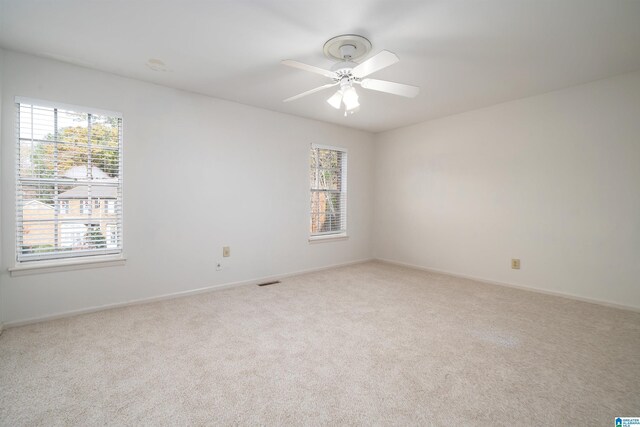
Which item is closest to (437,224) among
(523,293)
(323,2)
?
(523,293)

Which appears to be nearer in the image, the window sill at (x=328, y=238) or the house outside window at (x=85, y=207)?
the house outside window at (x=85, y=207)

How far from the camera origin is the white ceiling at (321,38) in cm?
195

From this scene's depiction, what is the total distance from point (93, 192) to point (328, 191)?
318 cm

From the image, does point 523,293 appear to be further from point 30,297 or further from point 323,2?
point 30,297

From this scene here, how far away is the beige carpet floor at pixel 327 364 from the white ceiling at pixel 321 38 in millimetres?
2412

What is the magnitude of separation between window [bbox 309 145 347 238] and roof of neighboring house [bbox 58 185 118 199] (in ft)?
8.60

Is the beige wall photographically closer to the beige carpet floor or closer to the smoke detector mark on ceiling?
the beige carpet floor

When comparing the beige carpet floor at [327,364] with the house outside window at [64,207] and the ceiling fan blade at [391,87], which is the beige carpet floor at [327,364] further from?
the ceiling fan blade at [391,87]

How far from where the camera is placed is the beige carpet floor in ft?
5.07

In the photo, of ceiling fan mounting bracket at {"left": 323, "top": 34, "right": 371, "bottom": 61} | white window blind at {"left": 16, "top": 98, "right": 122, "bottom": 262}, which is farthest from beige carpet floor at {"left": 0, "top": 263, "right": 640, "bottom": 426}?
ceiling fan mounting bracket at {"left": 323, "top": 34, "right": 371, "bottom": 61}

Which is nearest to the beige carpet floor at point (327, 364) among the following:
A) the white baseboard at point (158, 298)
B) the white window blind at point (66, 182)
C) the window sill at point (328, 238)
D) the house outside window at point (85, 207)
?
the white baseboard at point (158, 298)

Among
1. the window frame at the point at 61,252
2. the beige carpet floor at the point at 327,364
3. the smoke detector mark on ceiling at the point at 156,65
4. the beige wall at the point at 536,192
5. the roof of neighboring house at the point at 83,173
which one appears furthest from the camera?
the beige wall at the point at 536,192

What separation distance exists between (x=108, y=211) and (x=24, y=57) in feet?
4.88

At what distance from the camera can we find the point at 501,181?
12.9 ft
